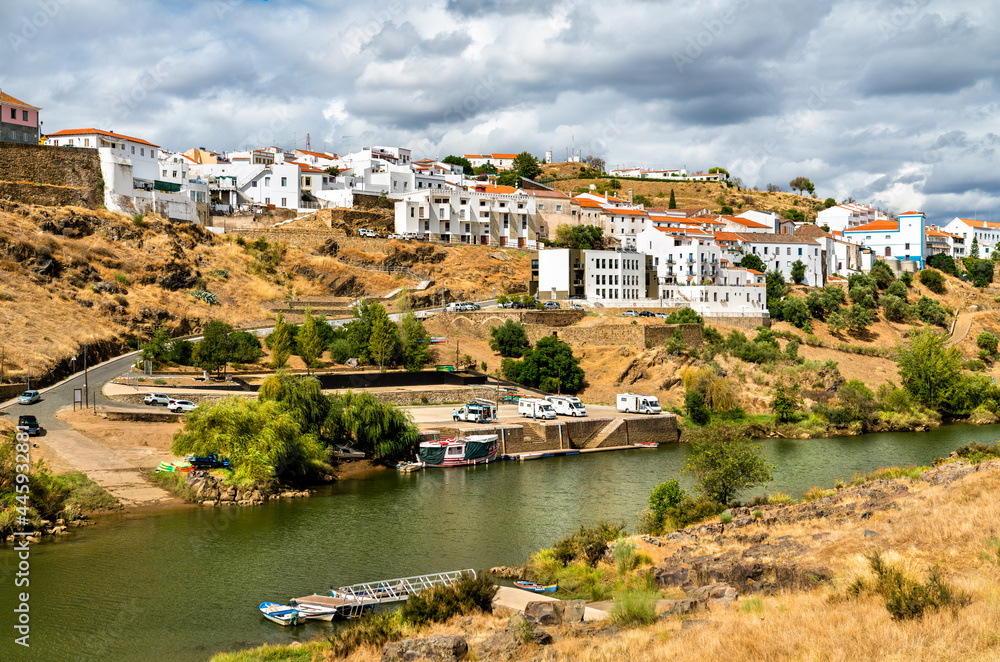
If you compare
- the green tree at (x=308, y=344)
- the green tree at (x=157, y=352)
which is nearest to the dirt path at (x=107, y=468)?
the green tree at (x=157, y=352)

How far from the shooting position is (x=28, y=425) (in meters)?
32.6

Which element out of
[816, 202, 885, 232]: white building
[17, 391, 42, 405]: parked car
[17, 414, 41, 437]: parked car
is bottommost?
[17, 414, 41, 437]: parked car

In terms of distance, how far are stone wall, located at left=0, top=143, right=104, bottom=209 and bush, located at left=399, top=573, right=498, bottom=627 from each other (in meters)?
54.1

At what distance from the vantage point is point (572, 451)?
41.6 meters

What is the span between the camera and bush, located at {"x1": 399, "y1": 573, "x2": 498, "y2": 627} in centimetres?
1642

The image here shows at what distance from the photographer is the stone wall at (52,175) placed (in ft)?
196

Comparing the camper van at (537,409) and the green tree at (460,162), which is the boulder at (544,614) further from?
the green tree at (460,162)

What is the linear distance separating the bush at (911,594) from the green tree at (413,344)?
40.6m

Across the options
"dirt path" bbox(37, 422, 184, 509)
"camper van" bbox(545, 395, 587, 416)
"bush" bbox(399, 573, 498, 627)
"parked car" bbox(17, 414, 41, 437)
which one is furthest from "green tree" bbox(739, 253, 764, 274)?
"bush" bbox(399, 573, 498, 627)

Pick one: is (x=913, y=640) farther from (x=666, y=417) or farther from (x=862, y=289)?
Answer: (x=862, y=289)

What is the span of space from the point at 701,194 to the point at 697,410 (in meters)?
75.7

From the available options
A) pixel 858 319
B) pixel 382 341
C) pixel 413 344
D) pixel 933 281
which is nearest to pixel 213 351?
pixel 382 341

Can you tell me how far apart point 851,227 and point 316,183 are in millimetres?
64351

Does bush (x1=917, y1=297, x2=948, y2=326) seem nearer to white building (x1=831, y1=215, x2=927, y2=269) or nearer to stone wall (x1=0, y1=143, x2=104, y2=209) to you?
white building (x1=831, y1=215, x2=927, y2=269)
